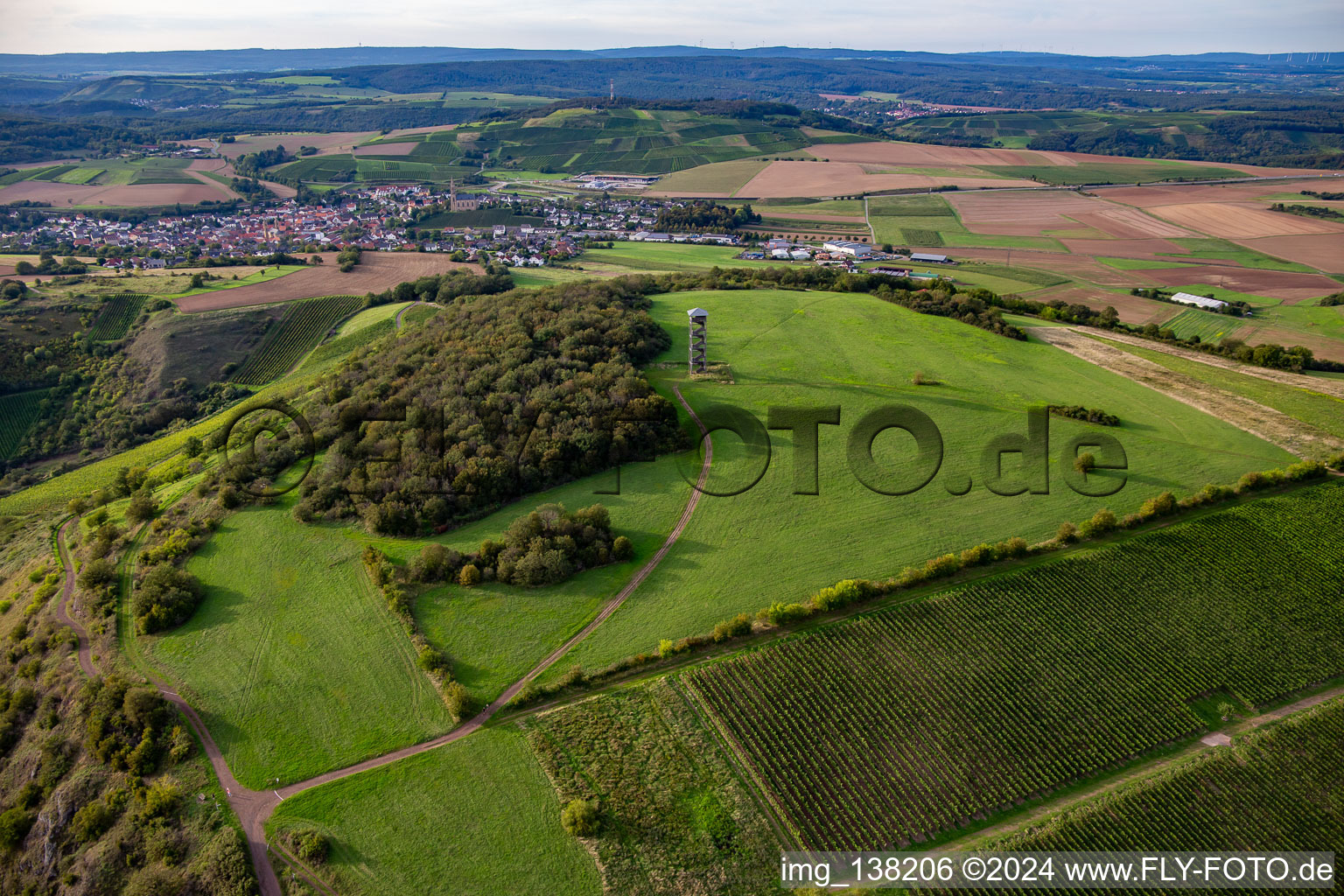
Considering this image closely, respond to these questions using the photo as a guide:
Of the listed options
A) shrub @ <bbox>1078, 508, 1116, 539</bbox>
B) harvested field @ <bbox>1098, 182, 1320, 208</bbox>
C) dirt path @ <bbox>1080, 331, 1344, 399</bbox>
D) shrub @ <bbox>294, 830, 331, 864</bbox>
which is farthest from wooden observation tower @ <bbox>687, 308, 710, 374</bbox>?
harvested field @ <bbox>1098, 182, 1320, 208</bbox>

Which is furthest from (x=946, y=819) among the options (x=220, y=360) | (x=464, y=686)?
(x=220, y=360)

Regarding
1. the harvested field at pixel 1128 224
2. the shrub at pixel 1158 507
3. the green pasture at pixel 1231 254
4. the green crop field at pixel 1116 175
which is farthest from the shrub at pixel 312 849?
the green crop field at pixel 1116 175

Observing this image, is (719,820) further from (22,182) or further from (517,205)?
(22,182)

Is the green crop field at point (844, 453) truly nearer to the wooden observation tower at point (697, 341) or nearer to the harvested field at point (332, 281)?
the wooden observation tower at point (697, 341)

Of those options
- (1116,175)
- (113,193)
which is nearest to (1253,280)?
(1116,175)

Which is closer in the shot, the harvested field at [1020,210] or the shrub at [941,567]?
the shrub at [941,567]

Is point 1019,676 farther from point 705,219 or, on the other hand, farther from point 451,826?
point 705,219
